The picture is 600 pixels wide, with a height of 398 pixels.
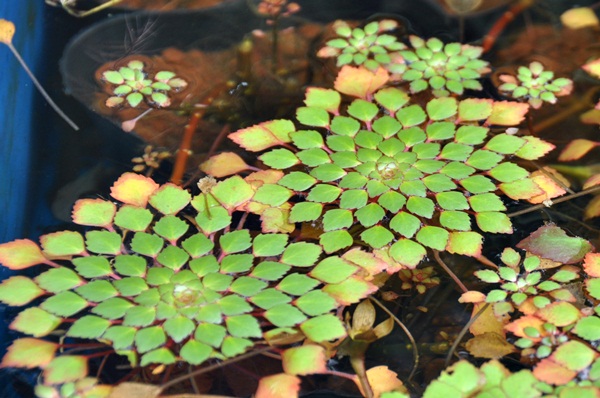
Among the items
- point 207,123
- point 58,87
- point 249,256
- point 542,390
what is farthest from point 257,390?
point 58,87

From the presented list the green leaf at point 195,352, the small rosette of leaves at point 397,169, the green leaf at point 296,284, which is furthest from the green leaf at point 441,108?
the green leaf at point 195,352

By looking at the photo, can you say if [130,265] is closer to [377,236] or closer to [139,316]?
[139,316]

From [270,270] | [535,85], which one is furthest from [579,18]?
[270,270]

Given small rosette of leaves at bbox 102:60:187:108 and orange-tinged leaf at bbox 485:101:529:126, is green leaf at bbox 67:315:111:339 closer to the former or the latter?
small rosette of leaves at bbox 102:60:187:108

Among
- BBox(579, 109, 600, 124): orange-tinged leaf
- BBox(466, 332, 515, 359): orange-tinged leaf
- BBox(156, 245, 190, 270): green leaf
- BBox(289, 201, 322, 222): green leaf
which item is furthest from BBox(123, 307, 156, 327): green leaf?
BBox(579, 109, 600, 124): orange-tinged leaf

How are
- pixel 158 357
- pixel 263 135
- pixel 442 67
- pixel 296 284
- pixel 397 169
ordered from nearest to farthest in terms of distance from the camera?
1. pixel 158 357
2. pixel 296 284
3. pixel 397 169
4. pixel 263 135
5. pixel 442 67

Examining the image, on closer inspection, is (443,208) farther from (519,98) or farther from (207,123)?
(207,123)

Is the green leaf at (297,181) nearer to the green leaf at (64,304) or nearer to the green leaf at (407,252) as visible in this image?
the green leaf at (407,252)

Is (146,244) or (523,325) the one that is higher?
(146,244)
